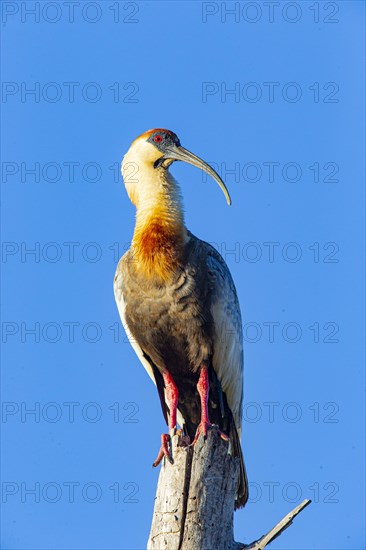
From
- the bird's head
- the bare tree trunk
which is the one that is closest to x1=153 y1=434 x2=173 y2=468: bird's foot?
the bare tree trunk

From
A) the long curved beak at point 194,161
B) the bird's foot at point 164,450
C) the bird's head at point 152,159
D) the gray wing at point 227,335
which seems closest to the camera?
the bird's foot at point 164,450

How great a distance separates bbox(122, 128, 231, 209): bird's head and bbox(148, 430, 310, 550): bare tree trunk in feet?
9.43

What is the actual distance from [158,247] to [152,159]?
1.02 m

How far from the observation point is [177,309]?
8.20 meters

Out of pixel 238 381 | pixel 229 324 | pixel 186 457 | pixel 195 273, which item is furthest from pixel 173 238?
pixel 186 457

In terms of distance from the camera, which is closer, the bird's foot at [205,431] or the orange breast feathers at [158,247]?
the bird's foot at [205,431]

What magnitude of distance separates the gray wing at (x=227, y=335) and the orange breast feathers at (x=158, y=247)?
37cm

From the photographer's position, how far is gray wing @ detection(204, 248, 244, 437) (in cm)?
842

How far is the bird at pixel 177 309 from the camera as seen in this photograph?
27.0 feet

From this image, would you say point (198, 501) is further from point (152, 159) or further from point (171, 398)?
point (152, 159)

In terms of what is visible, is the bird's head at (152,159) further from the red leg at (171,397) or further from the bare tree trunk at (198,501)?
the bare tree trunk at (198,501)

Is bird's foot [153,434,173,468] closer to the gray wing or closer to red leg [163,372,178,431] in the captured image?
red leg [163,372,178,431]

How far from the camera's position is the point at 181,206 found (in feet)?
28.4

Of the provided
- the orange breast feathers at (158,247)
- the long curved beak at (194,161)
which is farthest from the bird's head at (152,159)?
the orange breast feathers at (158,247)
